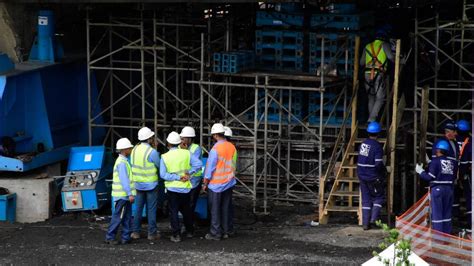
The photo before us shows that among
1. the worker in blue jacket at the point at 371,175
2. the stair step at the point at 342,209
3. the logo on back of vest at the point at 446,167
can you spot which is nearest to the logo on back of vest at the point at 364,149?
the worker in blue jacket at the point at 371,175

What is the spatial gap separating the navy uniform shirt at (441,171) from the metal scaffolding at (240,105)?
9.20ft

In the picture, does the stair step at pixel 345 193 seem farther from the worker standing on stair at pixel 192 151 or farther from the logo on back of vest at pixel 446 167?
the worker standing on stair at pixel 192 151

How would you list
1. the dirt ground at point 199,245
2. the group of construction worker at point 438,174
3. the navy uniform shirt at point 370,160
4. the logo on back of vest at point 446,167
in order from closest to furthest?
the dirt ground at point 199,245, the logo on back of vest at point 446,167, the group of construction worker at point 438,174, the navy uniform shirt at point 370,160

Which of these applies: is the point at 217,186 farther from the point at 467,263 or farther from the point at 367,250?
the point at 467,263

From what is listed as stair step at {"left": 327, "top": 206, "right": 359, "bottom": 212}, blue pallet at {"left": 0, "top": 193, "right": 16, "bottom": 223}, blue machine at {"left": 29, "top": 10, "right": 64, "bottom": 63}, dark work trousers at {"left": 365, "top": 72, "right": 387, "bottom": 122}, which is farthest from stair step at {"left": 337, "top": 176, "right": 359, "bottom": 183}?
blue machine at {"left": 29, "top": 10, "right": 64, "bottom": 63}

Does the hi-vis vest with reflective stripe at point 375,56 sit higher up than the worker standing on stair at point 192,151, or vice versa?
the hi-vis vest with reflective stripe at point 375,56

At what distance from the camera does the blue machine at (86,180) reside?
19.9m

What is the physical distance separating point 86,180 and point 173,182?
2.63 m

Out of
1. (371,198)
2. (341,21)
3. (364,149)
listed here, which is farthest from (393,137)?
(341,21)

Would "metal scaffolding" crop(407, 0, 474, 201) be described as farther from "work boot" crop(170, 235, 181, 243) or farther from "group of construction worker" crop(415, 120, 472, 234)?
"work boot" crop(170, 235, 181, 243)

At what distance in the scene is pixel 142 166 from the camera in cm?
1802

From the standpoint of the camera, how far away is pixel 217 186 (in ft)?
59.8

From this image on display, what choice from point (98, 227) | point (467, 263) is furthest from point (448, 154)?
point (98, 227)

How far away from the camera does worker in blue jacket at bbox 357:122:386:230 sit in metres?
18.3
